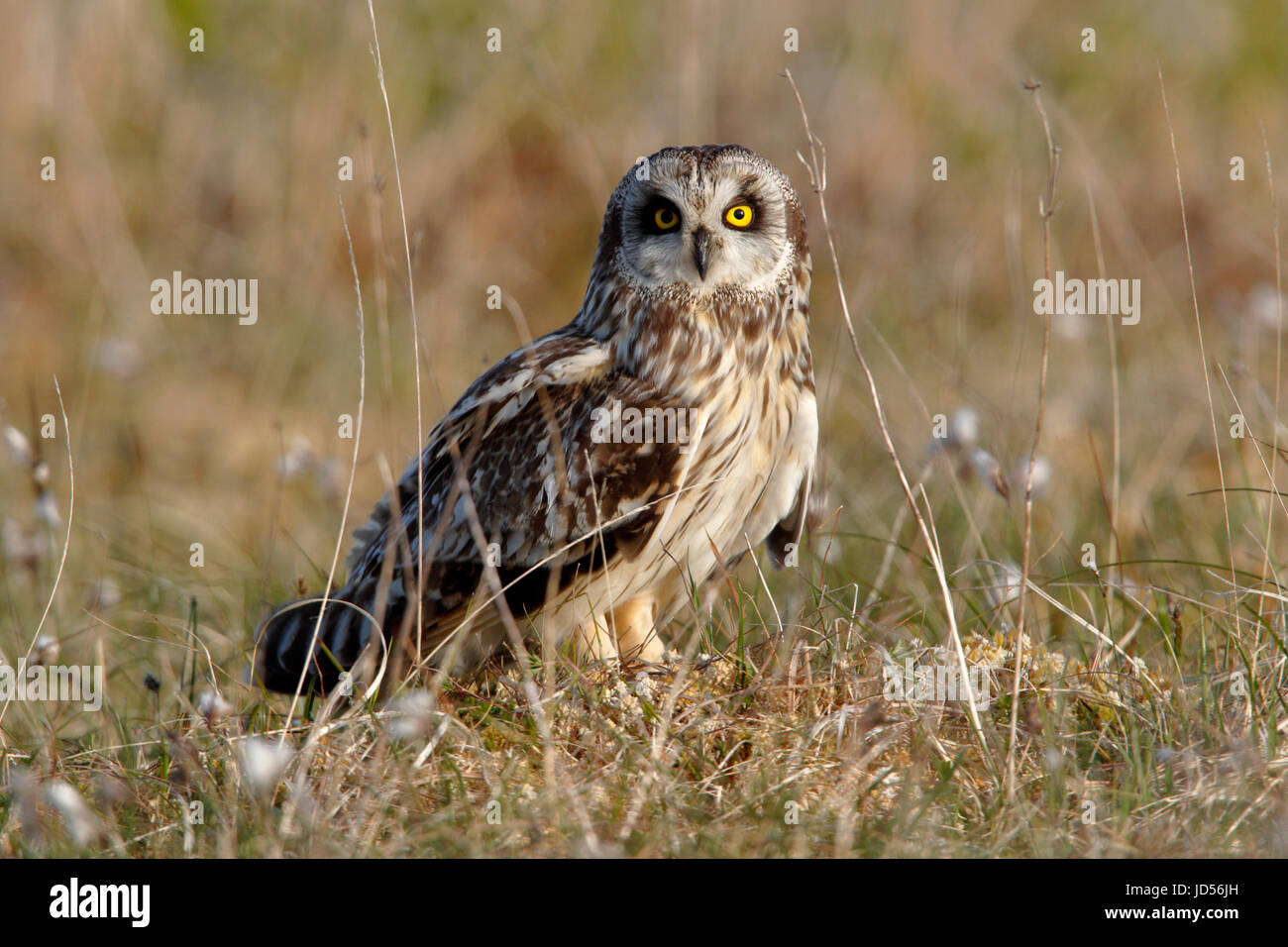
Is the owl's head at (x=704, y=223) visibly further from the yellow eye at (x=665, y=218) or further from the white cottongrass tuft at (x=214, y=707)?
the white cottongrass tuft at (x=214, y=707)

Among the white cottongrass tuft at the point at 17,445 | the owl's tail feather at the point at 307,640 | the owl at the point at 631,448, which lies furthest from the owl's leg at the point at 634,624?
the white cottongrass tuft at the point at 17,445

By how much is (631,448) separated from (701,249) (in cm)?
56

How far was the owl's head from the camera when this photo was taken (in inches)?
138

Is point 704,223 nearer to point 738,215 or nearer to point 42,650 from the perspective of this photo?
point 738,215

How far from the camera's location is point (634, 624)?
3824 millimetres

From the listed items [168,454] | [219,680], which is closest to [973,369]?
[168,454]

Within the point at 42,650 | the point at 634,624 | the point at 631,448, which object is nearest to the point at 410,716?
the point at 631,448

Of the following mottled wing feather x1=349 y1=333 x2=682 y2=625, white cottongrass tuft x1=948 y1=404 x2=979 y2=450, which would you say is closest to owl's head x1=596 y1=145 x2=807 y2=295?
mottled wing feather x1=349 y1=333 x2=682 y2=625

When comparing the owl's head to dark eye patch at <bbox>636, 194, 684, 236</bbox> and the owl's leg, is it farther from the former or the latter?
the owl's leg

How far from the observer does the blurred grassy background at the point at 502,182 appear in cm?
735

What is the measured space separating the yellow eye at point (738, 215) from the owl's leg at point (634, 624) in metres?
1.06

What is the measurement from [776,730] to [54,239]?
21.6ft

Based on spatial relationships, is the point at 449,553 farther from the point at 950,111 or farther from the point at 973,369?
the point at 950,111

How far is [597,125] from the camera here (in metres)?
8.42
